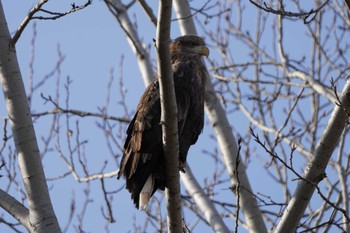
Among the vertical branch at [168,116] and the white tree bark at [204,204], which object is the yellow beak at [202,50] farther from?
the vertical branch at [168,116]

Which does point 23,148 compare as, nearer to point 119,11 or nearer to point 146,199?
point 146,199

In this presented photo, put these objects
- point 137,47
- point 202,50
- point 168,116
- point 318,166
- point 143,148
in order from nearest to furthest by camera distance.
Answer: point 168,116
point 318,166
point 143,148
point 202,50
point 137,47

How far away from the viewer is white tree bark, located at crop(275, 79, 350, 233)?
3.96 meters

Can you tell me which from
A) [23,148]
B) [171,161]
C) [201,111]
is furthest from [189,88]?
[23,148]

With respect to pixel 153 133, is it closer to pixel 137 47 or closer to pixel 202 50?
pixel 202 50

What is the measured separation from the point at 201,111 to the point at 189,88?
0.77 feet

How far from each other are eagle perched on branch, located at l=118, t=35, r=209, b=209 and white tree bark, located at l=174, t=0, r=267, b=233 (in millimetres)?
742

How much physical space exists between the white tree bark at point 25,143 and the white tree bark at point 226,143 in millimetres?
2007

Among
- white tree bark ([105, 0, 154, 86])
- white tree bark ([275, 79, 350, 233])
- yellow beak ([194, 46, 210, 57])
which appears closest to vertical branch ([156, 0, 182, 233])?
white tree bark ([275, 79, 350, 233])

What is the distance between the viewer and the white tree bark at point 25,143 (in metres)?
3.96

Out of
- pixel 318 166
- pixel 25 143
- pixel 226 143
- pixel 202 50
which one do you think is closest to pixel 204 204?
pixel 226 143

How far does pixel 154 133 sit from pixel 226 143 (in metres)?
1.58

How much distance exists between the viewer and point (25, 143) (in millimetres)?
4094

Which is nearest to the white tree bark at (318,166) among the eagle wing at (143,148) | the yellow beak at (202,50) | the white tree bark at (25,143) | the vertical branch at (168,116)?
the vertical branch at (168,116)
